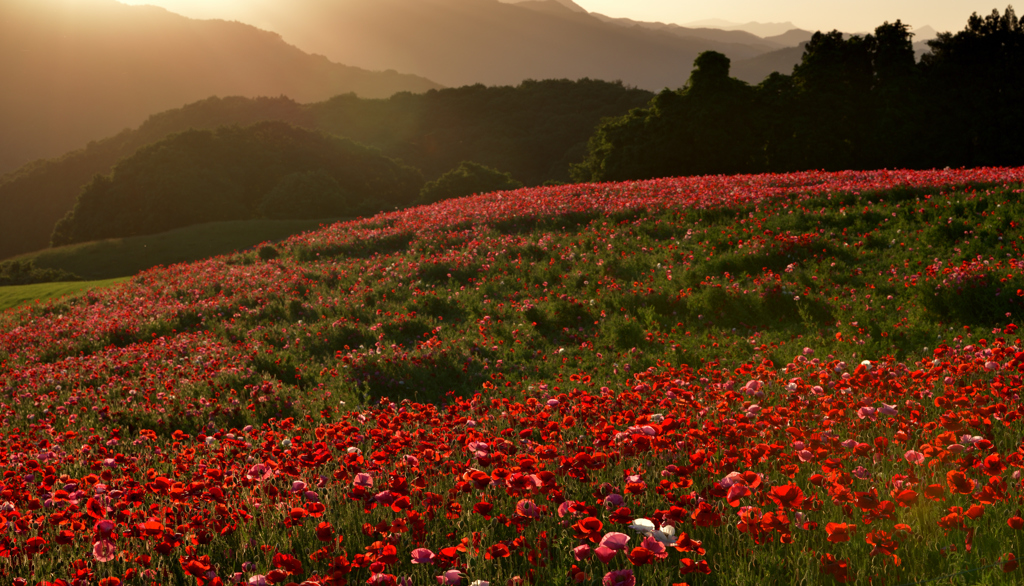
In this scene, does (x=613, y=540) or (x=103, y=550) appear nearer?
(x=613, y=540)

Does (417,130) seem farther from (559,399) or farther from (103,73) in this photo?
(559,399)

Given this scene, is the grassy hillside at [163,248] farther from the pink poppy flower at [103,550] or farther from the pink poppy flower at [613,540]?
the pink poppy flower at [613,540]

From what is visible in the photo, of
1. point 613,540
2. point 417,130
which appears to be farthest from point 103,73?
point 613,540

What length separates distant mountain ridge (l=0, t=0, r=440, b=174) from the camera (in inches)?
4309

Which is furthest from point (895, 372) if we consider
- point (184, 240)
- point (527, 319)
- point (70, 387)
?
point (184, 240)

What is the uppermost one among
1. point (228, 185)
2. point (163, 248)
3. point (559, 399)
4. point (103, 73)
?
point (103, 73)

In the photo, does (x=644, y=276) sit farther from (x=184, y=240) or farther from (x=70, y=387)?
(x=184, y=240)

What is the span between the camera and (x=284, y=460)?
156 inches

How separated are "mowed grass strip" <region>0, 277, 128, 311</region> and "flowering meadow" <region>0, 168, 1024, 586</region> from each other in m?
4.42

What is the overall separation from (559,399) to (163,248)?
38006 millimetres

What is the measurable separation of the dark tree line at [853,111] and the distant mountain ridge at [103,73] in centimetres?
11805

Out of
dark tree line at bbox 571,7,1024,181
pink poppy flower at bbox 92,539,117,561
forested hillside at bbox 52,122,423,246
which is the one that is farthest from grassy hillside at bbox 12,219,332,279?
pink poppy flower at bbox 92,539,117,561

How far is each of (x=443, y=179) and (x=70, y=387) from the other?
38034 millimetres

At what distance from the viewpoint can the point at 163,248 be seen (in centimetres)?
3588
